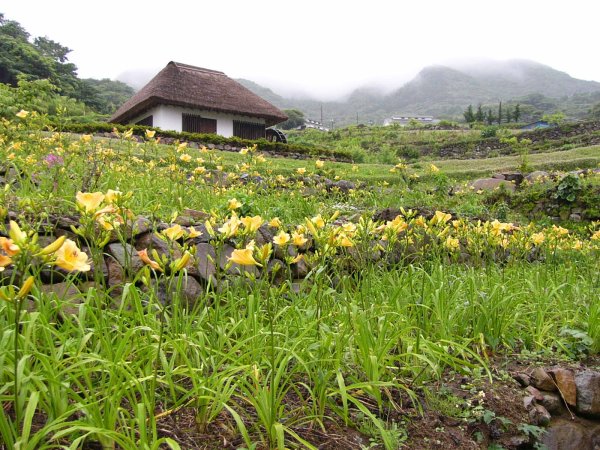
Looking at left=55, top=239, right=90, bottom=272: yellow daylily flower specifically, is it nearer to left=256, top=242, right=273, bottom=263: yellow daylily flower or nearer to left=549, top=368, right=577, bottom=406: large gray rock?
left=256, top=242, right=273, bottom=263: yellow daylily flower

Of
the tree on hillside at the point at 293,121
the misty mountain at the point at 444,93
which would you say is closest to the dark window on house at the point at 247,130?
the tree on hillside at the point at 293,121

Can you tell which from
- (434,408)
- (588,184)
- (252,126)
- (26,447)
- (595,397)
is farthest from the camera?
(252,126)

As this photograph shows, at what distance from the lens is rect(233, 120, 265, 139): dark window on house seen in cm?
2053

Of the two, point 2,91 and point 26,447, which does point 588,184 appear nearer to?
point 26,447

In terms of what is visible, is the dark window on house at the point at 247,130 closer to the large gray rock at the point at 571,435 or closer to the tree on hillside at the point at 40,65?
the tree on hillside at the point at 40,65

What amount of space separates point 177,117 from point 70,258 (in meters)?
19.3

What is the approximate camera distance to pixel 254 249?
1.47 metres

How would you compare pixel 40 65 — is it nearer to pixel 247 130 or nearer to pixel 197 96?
pixel 197 96

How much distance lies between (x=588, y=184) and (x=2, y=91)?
43.3 ft

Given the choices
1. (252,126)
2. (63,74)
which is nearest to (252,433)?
(252,126)

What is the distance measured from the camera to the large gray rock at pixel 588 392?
211 cm

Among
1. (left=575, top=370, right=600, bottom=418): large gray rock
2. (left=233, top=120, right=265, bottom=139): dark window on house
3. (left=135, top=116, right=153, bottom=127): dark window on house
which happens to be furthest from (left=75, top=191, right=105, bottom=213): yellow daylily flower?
(left=135, top=116, right=153, bottom=127): dark window on house

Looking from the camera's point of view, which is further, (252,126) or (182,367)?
(252,126)

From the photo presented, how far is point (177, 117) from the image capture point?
19.0 meters
